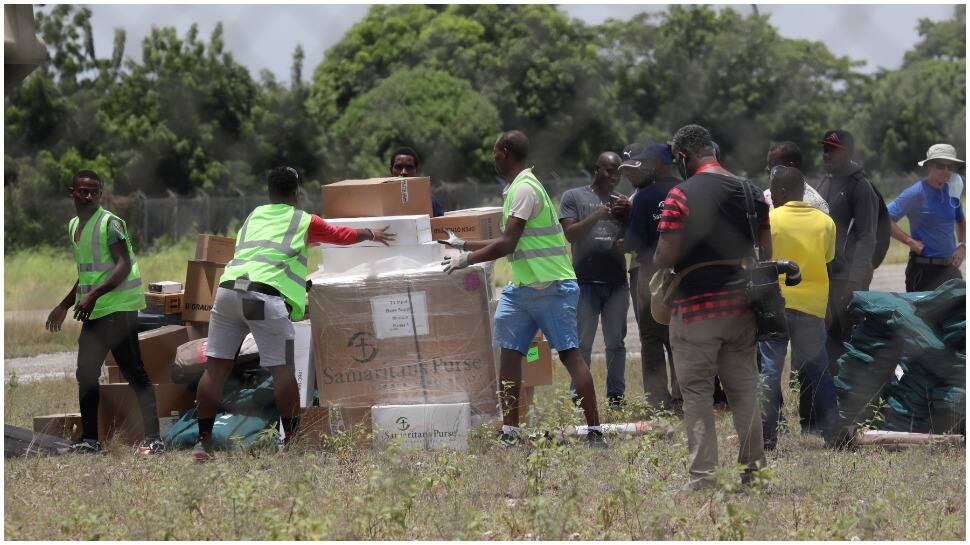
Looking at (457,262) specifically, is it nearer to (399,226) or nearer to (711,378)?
(399,226)

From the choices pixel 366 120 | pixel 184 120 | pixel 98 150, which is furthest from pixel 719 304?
pixel 366 120

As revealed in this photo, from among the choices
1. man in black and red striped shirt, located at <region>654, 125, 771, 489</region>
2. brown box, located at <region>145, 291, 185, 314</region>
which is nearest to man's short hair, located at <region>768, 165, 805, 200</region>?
man in black and red striped shirt, located at <region>654, 125, 771, 489</region>

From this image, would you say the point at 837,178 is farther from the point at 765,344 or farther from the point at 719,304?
the point at 719,304

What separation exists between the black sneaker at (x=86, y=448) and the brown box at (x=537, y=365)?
6.73 ft

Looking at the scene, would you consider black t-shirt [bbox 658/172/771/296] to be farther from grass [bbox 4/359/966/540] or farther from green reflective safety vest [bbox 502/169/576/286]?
green reflective safety vest [bbox 502/169/576/286]

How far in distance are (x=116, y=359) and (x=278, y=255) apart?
3.46 feet

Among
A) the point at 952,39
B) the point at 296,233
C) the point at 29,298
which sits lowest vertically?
the point at 29,298

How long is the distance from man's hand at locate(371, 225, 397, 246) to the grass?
934 mm

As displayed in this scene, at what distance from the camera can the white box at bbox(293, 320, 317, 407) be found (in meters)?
5.54

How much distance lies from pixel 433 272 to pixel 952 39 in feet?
7.74

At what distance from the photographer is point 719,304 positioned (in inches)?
159

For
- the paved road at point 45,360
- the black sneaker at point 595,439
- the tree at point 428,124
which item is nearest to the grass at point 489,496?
the black sneaker at point 595,439

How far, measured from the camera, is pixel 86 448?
17.5ft

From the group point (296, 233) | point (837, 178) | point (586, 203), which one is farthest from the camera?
point (586, 203)
